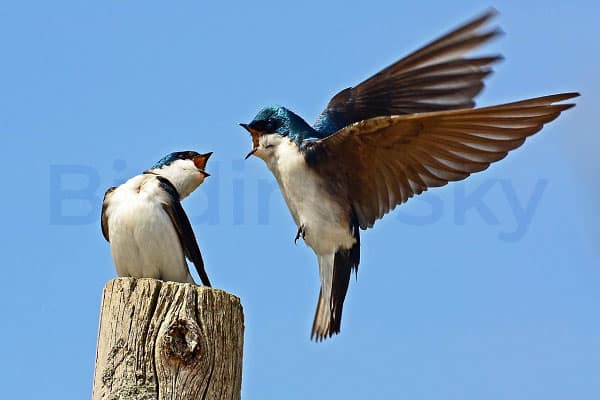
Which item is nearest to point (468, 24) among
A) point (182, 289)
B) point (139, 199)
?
point (139, 199)

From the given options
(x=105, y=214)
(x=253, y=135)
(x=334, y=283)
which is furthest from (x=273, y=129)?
(x=105, y=214)

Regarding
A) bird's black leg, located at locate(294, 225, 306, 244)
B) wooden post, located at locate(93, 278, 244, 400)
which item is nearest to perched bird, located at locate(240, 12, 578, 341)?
bird's black leg, located at locate(294, 225, 306, 244)

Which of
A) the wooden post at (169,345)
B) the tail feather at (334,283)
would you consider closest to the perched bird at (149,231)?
the tail feather at (334,283)

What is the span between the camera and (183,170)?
11.1 ft

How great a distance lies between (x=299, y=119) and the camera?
3.60 metres

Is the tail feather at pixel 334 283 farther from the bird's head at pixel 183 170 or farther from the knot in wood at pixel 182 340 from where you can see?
the knot in wood at pixel 182 340

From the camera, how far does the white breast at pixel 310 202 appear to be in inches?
135

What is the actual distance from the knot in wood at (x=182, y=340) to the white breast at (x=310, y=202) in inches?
54.3

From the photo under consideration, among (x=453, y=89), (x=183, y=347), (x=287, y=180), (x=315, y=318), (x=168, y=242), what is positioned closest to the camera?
(x=183, y=347)

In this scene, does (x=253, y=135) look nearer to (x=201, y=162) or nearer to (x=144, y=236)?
(x=201, y=162)

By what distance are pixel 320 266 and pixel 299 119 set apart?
20.0 inches

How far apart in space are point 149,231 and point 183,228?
13 cm

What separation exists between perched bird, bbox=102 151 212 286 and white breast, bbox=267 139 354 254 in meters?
0.40

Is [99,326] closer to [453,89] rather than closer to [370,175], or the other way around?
[370,175]
